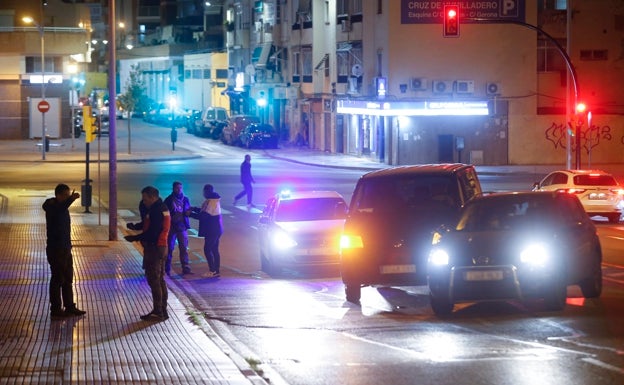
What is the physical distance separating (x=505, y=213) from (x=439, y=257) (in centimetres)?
148

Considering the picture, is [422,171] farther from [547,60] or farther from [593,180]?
[547,60]

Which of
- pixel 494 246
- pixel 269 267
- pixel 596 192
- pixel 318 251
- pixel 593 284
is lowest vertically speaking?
pixel 269 267

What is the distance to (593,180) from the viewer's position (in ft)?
111

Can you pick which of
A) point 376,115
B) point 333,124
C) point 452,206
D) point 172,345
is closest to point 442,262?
point 452,206

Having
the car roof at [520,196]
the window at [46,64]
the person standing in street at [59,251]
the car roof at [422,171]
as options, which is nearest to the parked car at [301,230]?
the car roof at [422,171]

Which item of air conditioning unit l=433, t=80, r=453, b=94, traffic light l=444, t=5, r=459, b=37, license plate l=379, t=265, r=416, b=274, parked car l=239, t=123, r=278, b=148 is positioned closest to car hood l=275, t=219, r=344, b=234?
license plate l=379, t=265, r=416, b=274

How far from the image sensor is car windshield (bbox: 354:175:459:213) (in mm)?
17812

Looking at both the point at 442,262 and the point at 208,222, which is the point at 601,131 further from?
the point at 442,262

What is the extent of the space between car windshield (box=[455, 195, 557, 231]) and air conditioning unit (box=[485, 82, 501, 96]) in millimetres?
44508

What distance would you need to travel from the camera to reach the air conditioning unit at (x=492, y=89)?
60719mm

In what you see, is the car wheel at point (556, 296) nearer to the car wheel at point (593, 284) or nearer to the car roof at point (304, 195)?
the car wheel at point (593, 284)

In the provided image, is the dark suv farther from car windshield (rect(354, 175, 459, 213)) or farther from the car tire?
the car tire

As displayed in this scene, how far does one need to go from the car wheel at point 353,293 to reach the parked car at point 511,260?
166cm

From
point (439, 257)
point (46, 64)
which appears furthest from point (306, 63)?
point (439, 257)
